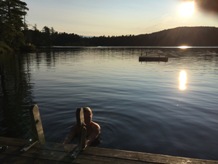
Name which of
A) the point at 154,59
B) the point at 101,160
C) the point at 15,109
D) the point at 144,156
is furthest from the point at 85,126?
the point at 154,59

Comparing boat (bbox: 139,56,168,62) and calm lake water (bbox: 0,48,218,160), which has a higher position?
boat (bbox: 139,56,168,62)

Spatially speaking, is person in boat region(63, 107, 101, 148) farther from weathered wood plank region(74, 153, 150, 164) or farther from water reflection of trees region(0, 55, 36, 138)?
water reflection of trees region(0, 55, 36, 138)

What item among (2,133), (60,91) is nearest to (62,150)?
(2,133)

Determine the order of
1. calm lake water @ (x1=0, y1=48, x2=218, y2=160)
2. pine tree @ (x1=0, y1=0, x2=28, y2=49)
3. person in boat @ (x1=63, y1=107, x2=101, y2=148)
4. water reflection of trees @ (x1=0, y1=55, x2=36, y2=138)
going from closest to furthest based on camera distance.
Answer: person in boat @ (x1=63, y1=107, x2=101, y2=148) → calm lake water @ (x1=0, y1=48, x2=218, y2=160) → water reflection of trees @ (x1=0, y1=55, x2=36, y2=138) → pine tree @ (x1=0, y1=0, x2=28, y2=49)

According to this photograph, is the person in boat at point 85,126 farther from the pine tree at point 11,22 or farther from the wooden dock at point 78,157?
the pine tree at point 11,22

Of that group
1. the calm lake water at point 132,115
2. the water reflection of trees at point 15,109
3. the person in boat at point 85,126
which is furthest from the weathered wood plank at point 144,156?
the water reflection of trees at point 15,109

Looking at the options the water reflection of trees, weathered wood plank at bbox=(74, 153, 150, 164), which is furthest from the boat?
weathered wood plank at bbox=(74, 153, 150, 164)

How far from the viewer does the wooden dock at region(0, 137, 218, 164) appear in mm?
6277

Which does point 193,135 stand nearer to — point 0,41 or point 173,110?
point 173,110

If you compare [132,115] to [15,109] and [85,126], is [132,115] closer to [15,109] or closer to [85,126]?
[85,126]

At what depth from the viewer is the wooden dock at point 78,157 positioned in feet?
20.6

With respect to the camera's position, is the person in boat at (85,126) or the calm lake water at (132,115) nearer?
the person in boat at (85,126)

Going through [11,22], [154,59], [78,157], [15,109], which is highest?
[11,22]

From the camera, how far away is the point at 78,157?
6551 millimetres
